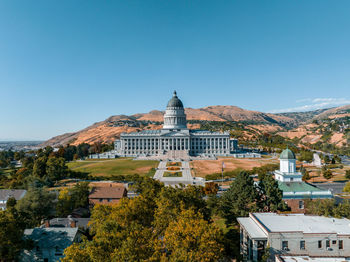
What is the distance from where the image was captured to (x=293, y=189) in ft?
151

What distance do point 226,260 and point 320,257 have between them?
10842mm

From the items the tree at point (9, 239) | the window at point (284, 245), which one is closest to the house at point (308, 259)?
the window at point (284, 245)

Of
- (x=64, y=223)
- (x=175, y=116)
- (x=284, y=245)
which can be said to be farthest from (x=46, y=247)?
(x=175, y=116)

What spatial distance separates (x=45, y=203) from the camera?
43.5 meters

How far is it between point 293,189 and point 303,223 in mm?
16044

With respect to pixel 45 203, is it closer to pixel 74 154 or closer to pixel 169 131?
pixel 74 154

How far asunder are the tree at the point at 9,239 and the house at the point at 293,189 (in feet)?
139

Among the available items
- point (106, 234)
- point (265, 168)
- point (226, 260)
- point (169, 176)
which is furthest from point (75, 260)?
point (265, 168)

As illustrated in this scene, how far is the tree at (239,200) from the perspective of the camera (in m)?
40.0

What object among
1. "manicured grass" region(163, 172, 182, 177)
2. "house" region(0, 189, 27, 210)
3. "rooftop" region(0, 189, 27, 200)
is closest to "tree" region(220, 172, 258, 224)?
"manicured grass" region(163, 172, 182, 177)

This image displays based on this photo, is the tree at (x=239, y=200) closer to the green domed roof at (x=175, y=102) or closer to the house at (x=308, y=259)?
the house at (x=308, y=259)

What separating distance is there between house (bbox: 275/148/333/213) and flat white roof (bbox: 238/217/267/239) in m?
15.2

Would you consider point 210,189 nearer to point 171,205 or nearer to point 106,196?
point 106,196

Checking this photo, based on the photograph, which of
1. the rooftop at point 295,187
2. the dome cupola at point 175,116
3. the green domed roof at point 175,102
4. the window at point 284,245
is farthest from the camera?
the green domed roof at point 175,102
